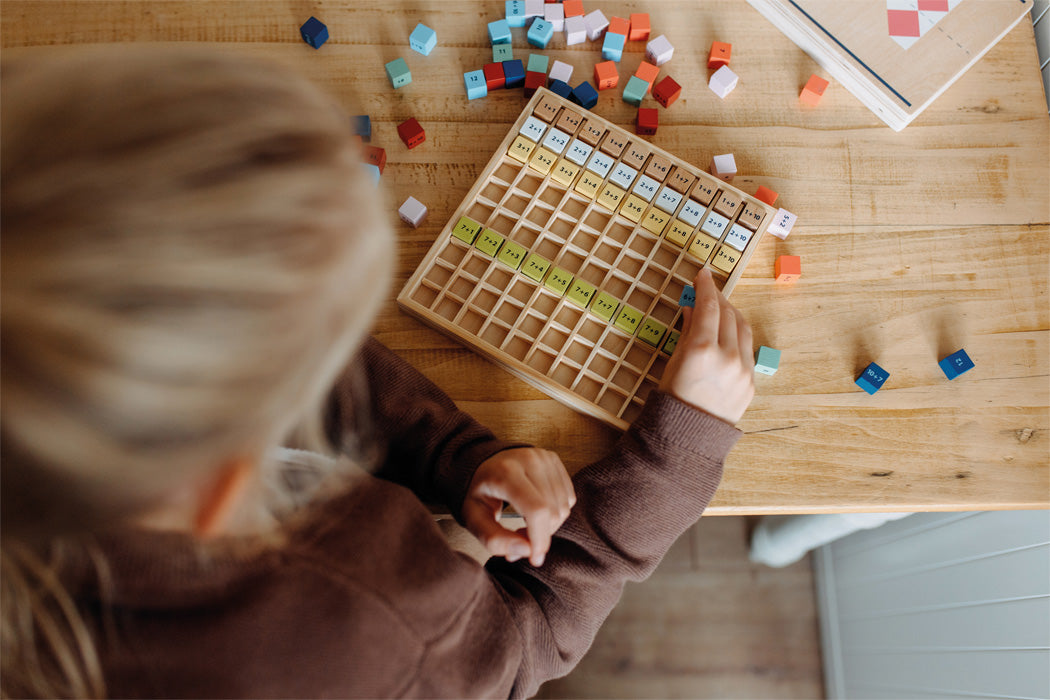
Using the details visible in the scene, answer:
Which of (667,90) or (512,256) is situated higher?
(667,90)

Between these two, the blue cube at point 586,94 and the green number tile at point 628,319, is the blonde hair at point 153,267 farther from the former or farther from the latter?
the blue cube at point 586,94

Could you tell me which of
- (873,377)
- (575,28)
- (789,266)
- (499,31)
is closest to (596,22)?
(575,28)

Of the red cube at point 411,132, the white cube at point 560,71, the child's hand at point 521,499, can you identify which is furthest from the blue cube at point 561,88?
the child's hand at point 521,499

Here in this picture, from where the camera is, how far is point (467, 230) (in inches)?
35.6

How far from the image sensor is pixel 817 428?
892 millimetres

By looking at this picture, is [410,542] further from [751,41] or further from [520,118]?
[751,41]

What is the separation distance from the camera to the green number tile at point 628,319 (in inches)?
34.7

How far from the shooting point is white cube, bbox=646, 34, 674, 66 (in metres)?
1.00

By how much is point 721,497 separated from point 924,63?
2.39 ft

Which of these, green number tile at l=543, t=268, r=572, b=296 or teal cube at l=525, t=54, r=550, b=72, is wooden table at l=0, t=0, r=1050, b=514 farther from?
green number tile at l=543, t=268, r=572, b=296

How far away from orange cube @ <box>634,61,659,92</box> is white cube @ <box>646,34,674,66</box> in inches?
1.0

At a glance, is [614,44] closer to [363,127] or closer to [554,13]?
[554,13]

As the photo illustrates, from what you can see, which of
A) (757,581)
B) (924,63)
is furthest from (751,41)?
(757,581)

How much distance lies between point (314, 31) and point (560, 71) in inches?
14.8
